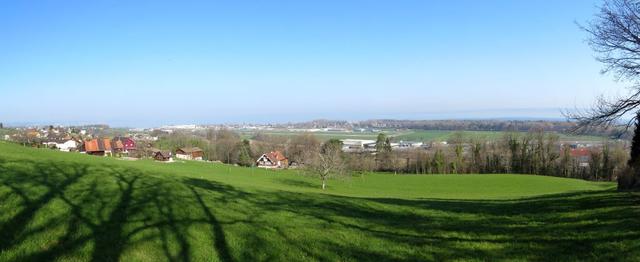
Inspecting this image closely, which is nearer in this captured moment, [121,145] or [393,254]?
[393,254]

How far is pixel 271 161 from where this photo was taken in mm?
93750

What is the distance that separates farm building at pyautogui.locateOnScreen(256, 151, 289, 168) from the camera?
9350cm

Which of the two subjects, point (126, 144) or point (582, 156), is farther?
point (126, 144)

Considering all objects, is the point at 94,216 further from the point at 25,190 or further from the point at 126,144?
the point at 126,144

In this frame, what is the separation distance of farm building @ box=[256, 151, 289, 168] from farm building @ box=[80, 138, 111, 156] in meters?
31.4

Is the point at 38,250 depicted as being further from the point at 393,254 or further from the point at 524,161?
the point at 524,161

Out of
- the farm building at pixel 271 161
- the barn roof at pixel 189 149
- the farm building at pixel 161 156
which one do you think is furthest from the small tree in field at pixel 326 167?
the barn roof at pixel 189 149

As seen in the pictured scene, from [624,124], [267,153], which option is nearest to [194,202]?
[624,124]

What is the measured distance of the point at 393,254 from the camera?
805 cm

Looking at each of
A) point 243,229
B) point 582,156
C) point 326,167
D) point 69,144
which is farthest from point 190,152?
point 243,229

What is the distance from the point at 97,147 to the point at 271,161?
36.0 metres

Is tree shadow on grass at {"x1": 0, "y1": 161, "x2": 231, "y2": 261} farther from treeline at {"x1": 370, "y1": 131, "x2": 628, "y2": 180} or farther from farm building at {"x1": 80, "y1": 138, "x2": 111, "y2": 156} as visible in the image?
farm building at {"x1": 80, "y1": 138, "x2": 111, "y2": 156}

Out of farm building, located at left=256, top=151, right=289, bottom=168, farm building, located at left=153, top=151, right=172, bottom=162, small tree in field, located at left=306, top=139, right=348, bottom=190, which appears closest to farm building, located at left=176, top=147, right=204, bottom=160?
farm building, located at left=153, top=151, right=172, bottom=162

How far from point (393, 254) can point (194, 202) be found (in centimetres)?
616
